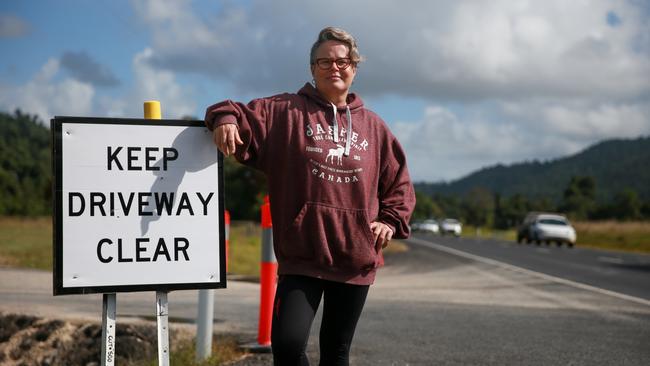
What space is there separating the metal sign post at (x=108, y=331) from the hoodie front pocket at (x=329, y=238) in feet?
2.48

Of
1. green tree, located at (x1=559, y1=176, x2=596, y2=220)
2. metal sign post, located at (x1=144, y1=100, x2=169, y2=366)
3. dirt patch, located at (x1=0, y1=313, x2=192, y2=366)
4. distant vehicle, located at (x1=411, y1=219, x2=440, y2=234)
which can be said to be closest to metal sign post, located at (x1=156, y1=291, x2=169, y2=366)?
metal sign post, located at (x1=144, y1=100, x2=169, y2=366)

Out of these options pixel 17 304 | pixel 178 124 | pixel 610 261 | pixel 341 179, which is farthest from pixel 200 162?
pixel 610 261

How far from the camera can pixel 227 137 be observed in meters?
2.99

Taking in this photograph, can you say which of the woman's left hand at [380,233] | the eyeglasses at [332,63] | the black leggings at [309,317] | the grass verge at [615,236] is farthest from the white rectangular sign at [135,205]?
the grass verge at [615,236]

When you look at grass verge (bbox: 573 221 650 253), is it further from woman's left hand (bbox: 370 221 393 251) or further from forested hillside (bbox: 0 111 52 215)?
forested hillside (bbox: 0 111 52 215)

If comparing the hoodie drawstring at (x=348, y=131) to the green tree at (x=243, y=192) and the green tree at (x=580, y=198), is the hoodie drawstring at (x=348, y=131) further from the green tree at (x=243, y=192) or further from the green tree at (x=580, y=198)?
the green tree at (x=580, y=198)

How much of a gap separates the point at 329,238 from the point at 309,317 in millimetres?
322

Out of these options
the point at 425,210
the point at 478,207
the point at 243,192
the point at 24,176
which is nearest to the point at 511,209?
the point at 478,207

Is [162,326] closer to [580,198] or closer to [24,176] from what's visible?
[24,176]

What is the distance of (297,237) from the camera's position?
117 inches

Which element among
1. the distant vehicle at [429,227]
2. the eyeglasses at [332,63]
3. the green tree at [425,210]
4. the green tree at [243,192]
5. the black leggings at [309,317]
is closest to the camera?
the black leggings at [309,317]

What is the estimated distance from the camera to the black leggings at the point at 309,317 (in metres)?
2.93

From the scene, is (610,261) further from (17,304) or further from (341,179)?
(341,179)

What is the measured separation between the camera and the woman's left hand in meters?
3.10
